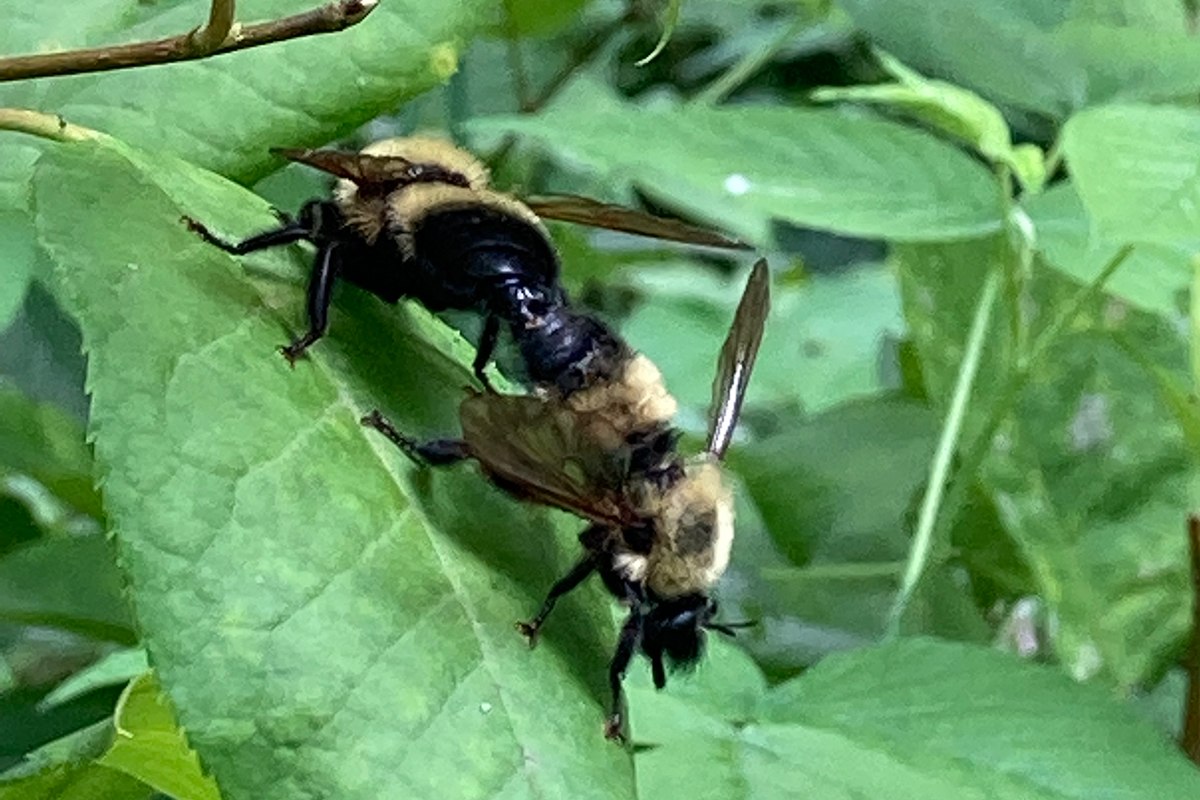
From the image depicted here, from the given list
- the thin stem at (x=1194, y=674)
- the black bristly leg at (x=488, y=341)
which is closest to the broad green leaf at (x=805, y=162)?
the thin stem at (x=1194, y=674)


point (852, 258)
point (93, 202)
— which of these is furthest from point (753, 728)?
point (852, 258)

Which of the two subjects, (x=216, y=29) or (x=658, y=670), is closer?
(x=216, y=29)

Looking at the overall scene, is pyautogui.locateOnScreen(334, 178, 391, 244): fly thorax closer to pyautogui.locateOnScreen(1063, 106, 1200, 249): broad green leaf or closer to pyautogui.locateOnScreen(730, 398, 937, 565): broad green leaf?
pyautogui.locateOnScreen(1063, 106, 1200, 249): broad green leaf

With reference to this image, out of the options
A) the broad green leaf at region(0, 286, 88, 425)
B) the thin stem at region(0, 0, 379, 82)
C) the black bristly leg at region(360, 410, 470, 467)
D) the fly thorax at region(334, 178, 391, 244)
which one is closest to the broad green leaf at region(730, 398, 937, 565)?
the broad green leaf at region(0, 286, 88, 425)

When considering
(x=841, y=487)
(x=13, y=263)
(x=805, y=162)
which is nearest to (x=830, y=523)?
(x=841, y=487)

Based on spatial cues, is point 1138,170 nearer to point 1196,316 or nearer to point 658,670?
point 1196,316

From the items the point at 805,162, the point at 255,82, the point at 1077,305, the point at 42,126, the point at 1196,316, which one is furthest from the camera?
the point at 805,162

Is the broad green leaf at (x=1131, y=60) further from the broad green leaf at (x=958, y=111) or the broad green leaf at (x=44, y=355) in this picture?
the broad green leaf at (x=44, y=355)

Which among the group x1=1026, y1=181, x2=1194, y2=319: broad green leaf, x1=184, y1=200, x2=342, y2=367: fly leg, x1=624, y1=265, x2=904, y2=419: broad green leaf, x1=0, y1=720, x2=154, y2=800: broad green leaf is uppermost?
x1=184, y1=200, x2=342, y2=367: fly leg
